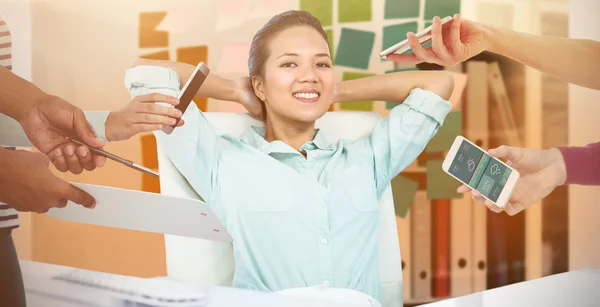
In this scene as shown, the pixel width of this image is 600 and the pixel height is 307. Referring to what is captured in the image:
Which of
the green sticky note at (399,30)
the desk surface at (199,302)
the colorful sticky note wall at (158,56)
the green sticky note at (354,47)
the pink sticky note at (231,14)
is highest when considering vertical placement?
the pink sticky note at (231,14)

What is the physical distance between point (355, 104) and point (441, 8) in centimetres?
25

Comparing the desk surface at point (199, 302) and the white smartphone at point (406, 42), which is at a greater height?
the white smartphone at point (406, 42)

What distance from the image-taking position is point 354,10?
1.10 meters

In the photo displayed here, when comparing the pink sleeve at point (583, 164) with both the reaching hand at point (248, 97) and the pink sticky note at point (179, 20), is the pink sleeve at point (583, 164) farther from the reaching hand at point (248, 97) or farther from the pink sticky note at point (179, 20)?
the pink sticky note at point (179, 20)

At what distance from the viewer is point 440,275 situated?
1.17m

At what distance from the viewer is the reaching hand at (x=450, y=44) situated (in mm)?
1071

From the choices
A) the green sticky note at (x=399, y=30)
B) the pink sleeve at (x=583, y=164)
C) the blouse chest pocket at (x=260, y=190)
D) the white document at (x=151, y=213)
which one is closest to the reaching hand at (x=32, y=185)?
the white document at (x=151, y=213)

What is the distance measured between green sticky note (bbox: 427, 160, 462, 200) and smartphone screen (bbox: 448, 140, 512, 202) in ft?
0.36

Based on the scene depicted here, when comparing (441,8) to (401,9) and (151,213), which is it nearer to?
(401,9)

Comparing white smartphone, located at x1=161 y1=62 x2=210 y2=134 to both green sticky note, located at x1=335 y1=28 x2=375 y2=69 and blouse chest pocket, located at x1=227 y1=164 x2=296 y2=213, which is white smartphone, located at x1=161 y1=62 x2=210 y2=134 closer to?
blouse chest pocket, located at x1=227 y1=164 x2=296 y2=213

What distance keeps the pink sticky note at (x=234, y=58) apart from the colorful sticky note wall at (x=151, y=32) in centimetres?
10

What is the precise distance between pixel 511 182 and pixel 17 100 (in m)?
0.85

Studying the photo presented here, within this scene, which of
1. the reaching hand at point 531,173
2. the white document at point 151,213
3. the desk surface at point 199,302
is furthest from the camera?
the reaching hand at point 531,173

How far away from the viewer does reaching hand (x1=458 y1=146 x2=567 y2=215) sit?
1114 millimetres
